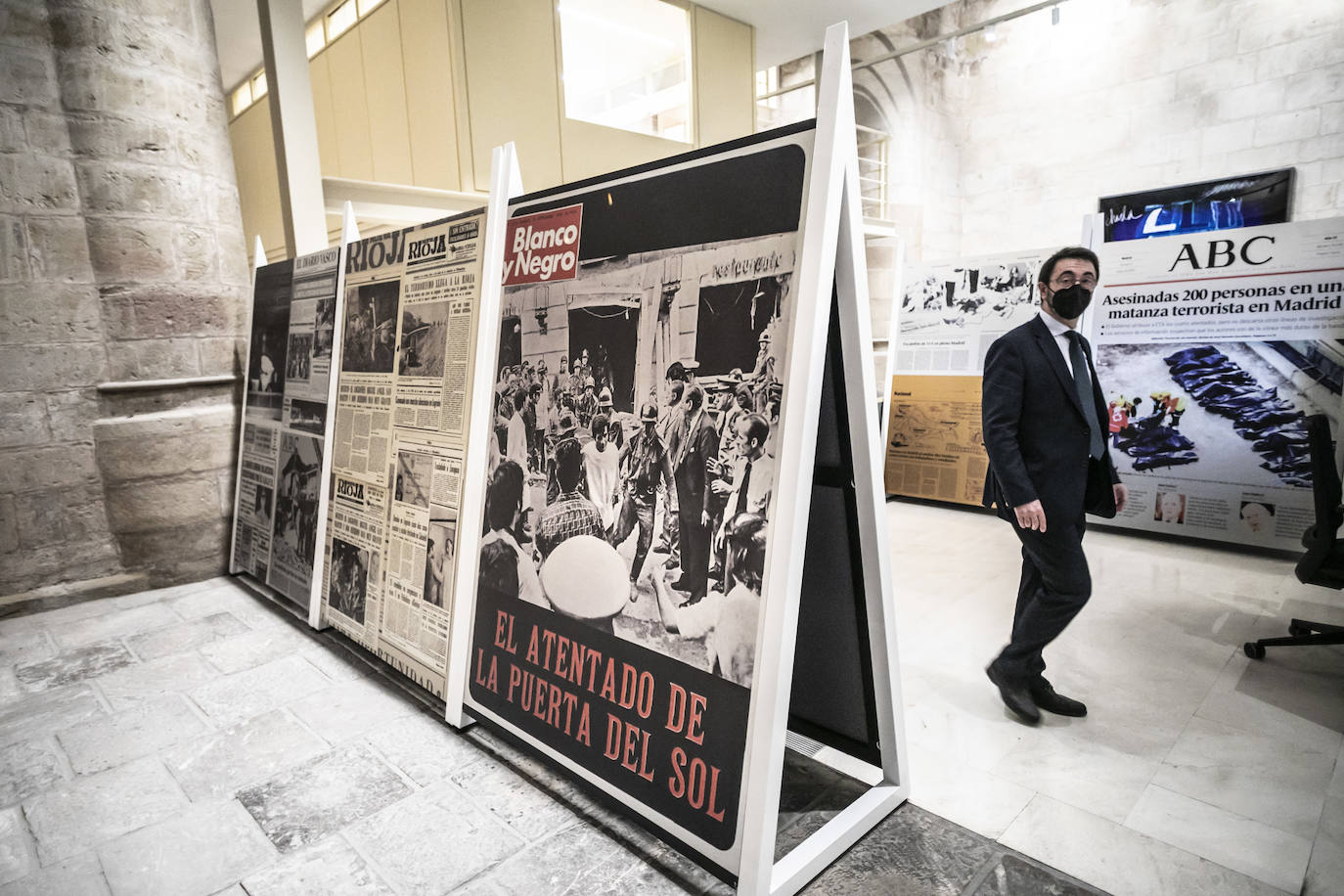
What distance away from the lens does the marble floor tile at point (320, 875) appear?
1.51 meters

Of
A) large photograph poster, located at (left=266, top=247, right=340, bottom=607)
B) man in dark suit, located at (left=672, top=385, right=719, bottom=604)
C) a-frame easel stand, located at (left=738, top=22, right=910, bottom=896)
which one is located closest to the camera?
a-frame easel stand, located at (left=738, top=22, right=910, bottom=896)

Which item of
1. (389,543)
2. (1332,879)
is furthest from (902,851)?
(389,543)

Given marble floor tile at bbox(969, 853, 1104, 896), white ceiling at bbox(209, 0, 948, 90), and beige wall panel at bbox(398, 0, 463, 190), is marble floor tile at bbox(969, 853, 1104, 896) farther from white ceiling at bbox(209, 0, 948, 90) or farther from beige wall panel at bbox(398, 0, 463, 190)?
white ceiling at bbox(209, 0, 948, 90)

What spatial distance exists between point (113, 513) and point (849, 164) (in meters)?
3.88

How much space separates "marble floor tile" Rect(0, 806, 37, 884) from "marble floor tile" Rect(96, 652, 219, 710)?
1.91 feet

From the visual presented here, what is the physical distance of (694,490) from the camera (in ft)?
4.88

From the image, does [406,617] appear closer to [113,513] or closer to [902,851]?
[902,851]

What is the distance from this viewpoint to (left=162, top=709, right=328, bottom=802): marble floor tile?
75.6 inches

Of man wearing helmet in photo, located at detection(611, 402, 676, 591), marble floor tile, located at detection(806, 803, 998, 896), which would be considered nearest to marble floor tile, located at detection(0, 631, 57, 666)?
man wearing helmet in photo, located at detection(611, 402, 676, 591)

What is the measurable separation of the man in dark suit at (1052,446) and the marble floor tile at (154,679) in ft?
9.38

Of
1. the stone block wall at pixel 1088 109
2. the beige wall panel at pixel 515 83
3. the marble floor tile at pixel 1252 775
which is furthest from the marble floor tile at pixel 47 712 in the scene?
the stone block wall at pixel 1088 109

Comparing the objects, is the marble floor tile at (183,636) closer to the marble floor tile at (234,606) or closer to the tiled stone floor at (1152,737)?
the marble floor tile at (234,606)

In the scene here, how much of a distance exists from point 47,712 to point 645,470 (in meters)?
2.33

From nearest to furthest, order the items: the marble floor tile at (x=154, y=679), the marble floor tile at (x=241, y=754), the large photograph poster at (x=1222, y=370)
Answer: the marble floor tile at (x=241, y=754)
the marble floor tile at (x=154, y=679)
the large photograph poster at (x=1222, y=370)
